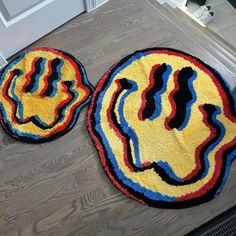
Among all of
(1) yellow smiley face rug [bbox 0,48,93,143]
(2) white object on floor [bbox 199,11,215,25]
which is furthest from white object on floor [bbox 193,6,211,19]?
(1) yellow smiley face rug [bbox 0,48,93,143]

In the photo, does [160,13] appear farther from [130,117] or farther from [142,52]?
[130,117]

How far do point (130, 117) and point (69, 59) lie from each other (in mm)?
478

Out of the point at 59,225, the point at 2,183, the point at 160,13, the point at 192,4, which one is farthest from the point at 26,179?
the point at 192,4

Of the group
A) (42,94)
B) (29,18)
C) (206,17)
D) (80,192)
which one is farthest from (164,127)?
(206,17)

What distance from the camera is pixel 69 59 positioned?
1405 mm

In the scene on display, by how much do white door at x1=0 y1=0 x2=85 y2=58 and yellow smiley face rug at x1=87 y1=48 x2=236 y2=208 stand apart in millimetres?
424

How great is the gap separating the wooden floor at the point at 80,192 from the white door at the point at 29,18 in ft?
0.61

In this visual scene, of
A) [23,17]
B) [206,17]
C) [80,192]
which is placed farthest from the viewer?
[206,17]

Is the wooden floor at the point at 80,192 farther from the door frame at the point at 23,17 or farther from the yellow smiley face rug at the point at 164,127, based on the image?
the door frame at the point at 23,17

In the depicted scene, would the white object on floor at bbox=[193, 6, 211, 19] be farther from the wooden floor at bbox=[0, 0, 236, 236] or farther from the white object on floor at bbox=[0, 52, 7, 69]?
the white object on floor at bbox=[0, 52, 7, 69]

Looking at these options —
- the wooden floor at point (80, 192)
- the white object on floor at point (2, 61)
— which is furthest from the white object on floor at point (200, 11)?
the white object on floor at point (2, 61)

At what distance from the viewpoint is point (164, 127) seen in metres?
1.24

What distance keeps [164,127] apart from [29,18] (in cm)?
87

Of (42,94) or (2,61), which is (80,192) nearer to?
(42,94)
